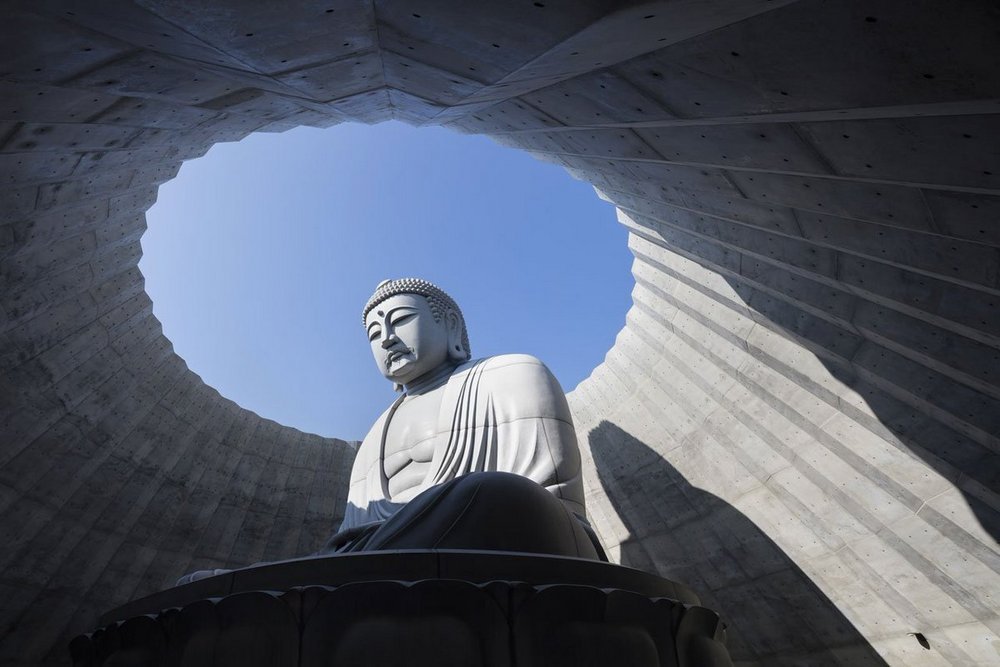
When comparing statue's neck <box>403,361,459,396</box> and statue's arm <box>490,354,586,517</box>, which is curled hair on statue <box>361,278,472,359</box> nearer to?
statue's neck <box>403,361,459,396</box>

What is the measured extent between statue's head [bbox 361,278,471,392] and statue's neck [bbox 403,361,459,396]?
0.02 metres

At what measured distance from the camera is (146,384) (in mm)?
6785

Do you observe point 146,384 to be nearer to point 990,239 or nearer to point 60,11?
point 60,11

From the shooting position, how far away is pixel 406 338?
6297 millimetres

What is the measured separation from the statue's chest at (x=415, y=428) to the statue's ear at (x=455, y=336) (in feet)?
2.18

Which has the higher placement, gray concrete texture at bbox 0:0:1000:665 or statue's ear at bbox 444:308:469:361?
statue's ear at bbox 444:308:469:361

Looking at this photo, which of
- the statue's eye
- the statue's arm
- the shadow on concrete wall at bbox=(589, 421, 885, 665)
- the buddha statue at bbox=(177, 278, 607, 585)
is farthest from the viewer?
the statue's eye

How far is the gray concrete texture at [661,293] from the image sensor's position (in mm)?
2428

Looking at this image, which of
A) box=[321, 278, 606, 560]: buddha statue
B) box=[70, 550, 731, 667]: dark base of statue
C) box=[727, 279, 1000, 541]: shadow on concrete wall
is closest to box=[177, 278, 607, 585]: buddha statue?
box=[321, 278, 606, 560]: buddha statue

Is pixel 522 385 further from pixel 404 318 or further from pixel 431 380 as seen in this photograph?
pixel 404 318

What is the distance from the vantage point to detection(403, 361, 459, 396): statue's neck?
6.18 m

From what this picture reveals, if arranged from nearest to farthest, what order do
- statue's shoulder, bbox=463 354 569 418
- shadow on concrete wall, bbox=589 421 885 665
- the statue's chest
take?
statue's shoulder, bbox=463 354 569 418 → the statue's chest → shadow on concrete wall, bbox=589 421 885 665

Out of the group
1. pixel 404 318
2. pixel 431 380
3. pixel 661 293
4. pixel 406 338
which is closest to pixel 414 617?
pixel 431 380

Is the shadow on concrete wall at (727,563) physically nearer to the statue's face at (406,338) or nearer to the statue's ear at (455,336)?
the statue's ear at (455,336)
